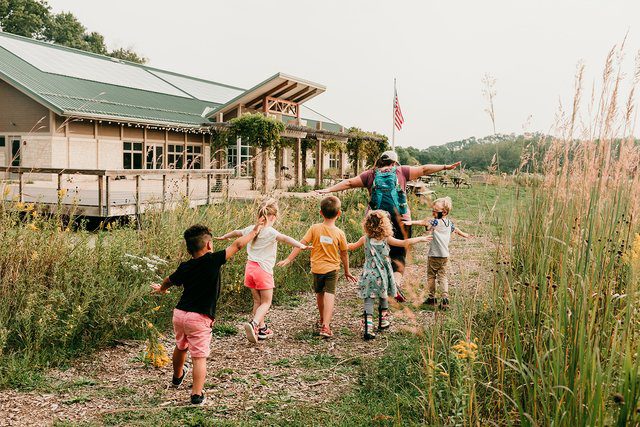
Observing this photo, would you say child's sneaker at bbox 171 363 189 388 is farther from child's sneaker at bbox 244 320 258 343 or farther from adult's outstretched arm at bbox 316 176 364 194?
adult's outstretched arm at bbox 316 176 364 194

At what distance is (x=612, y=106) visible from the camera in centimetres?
368

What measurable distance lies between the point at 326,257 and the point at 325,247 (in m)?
0.10

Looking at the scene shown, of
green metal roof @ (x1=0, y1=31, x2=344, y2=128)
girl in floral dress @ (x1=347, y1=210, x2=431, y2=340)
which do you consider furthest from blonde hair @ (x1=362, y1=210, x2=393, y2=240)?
green metal roof @ (x1=0, y1=31, x2=344, y2=128)

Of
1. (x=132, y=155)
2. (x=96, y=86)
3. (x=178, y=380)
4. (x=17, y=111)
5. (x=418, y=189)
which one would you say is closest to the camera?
(x=178, y=380)

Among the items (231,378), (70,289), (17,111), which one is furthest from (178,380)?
(17,111)

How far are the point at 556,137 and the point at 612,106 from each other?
0.61m

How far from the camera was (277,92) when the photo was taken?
2547 cm

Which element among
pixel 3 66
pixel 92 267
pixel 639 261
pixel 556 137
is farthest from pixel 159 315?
pixel 3 66

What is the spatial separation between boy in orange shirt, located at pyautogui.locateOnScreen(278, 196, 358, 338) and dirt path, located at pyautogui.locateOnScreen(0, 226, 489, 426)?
1.03ft

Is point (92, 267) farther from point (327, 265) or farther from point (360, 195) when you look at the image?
point (360, 195)

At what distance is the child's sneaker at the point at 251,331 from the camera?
4.91 m

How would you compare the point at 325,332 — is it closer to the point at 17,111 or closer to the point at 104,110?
the point at 104,110

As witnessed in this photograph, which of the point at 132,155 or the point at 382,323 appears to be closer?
the point at 382,323

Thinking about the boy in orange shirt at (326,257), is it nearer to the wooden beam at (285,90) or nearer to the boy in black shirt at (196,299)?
the boy in black shirt at (196,299)
